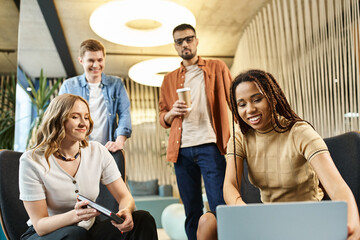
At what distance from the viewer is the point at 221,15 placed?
524 cm

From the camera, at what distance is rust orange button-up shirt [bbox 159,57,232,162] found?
2232 mm

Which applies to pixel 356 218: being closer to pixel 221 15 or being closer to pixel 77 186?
pixel 77 186

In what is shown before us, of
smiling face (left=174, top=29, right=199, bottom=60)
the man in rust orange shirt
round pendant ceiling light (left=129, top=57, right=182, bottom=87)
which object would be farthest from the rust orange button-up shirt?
round pendant ceiling light (left=129, top=57, right=182, bottom=87)

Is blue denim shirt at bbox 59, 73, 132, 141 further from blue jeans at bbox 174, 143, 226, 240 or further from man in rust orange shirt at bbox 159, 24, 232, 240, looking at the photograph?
blue jeans at bbox 174, 143, 226, 240

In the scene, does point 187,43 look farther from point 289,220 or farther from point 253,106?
point 289,220

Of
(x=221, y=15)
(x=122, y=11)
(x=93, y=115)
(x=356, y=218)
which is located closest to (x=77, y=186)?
(x=93, y=115)

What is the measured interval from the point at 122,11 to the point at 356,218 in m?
3.51

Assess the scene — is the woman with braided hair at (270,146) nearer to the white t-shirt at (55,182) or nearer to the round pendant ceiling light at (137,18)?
the white t-shirt at (55,182)

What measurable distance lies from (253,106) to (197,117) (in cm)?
90

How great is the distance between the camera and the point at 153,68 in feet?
19.6

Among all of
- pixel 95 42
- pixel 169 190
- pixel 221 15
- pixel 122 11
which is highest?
pixel 221 15

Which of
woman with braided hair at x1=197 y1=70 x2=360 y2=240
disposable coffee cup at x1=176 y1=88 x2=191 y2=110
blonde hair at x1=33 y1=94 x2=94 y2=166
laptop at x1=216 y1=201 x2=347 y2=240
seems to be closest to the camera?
laptop at x1=216 y1=201 x2=347 y2=240

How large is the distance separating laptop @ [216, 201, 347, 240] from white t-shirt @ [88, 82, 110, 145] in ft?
5.14

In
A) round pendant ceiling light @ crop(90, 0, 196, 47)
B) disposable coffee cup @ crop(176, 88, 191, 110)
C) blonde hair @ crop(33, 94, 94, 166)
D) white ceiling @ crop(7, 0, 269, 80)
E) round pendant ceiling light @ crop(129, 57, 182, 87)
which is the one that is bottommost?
blonde hair @ crop(33, 94, 94, 166)
